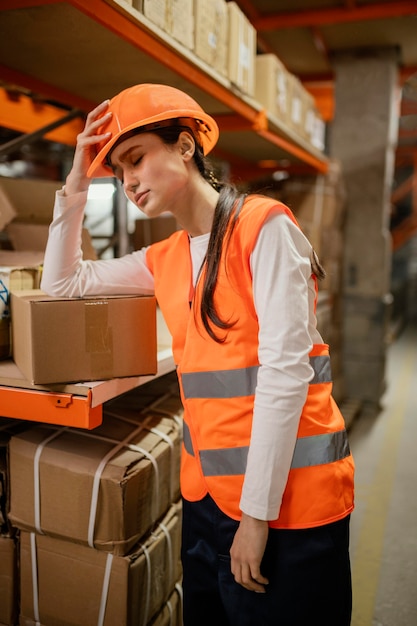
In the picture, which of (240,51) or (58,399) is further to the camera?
(240,51)

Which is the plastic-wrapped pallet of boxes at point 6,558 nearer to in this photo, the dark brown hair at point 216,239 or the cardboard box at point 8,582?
the cardboard box at point 8,582

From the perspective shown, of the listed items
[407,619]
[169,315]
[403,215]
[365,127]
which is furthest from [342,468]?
[403,215]

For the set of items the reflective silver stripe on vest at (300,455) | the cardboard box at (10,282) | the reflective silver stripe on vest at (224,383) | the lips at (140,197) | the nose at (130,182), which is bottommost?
the reflective silver stripe on vest at (300,455)

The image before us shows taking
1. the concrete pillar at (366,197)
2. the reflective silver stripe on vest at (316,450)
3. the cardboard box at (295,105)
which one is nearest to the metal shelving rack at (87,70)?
the reflective silver stripe on vest at (316,450)

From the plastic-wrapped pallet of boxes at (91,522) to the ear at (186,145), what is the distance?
1128 mm

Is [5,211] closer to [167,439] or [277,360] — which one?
[167,439]

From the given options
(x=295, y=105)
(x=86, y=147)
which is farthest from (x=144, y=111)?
(x=295, y=105)

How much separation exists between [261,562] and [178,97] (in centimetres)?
137

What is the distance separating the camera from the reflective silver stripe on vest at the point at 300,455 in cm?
153

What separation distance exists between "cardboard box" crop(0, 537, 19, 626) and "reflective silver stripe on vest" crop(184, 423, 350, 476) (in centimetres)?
108

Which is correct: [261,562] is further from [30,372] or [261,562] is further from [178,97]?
[178,97]

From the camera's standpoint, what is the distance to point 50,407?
1.82m

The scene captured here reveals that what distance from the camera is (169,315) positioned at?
173cm

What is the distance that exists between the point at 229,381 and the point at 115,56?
164 centimetres
